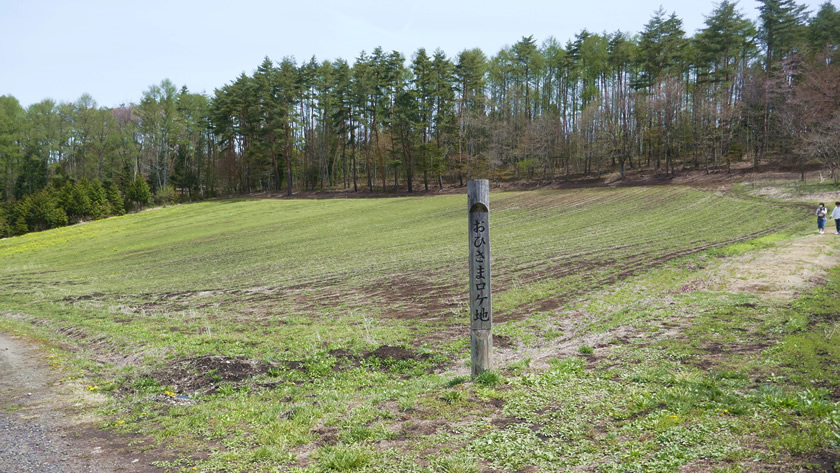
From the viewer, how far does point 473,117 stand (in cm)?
6962

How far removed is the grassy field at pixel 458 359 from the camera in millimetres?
5246

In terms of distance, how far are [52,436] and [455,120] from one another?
220ft

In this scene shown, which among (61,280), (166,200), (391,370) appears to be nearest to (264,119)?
(166,200)

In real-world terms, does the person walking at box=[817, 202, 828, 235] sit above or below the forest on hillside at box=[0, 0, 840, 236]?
below

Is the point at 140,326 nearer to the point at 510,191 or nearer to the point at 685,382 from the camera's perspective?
the point at 685,382

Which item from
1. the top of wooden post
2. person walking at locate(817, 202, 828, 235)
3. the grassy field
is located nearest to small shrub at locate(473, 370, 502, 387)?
the grassy field

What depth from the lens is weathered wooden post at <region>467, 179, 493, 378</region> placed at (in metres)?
7.75

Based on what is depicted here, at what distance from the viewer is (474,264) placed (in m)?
7.88

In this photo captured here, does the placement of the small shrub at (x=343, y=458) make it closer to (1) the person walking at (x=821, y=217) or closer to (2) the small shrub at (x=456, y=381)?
(2) the small shrub at (x=456, y=381)

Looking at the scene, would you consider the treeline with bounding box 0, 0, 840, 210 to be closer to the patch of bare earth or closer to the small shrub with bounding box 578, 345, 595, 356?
the patch of bare earth

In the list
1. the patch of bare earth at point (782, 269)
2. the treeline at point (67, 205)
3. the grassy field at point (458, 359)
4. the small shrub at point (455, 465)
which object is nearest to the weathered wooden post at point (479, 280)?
the grassy field at point (458, 359)

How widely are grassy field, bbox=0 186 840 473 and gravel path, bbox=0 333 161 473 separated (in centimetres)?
36

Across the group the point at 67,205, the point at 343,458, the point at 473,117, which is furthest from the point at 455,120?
the point at 343,458

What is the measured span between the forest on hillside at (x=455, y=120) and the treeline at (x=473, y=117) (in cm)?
28
